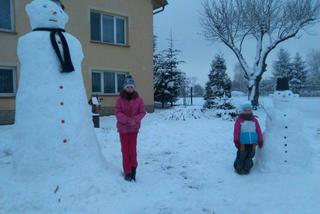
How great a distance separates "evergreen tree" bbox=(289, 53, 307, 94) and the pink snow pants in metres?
49.0

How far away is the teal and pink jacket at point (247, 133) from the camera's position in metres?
6.16

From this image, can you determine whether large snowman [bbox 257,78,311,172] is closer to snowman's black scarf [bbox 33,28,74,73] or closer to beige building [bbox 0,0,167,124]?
snowman's black scarf [bbox 33,28,74,73]

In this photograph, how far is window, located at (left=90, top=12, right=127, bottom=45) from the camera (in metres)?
16.7

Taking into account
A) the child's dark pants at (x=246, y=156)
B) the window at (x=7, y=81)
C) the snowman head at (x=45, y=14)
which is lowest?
the child's dark pants at (x=246, y=156)

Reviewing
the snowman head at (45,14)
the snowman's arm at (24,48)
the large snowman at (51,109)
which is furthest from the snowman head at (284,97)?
the snowman's arm at (24,48)

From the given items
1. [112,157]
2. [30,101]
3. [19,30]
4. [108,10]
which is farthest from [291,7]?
[30,101]

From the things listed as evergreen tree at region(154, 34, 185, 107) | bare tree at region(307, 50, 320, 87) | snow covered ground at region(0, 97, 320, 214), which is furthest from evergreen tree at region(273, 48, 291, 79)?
snow covered ground at region(0, 97, 320, 214)

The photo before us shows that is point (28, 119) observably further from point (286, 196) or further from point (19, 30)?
point (19, 30)

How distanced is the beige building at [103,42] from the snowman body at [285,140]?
35.3 feet

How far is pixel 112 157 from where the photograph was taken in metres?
7.30

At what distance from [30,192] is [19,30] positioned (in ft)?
35.6

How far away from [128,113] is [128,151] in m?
0.63

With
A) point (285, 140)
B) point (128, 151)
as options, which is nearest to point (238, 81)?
point (285, 140)

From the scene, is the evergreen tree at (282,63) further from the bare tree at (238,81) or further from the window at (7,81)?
the window at (7,81)
